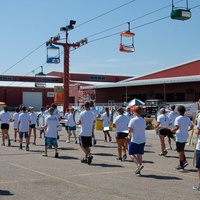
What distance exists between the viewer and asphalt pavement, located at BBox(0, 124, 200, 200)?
7998 mm

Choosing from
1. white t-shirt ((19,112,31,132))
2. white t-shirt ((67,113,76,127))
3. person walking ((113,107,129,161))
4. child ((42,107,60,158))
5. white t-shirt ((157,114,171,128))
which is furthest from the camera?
white t-shirt ((67,113,76,127))

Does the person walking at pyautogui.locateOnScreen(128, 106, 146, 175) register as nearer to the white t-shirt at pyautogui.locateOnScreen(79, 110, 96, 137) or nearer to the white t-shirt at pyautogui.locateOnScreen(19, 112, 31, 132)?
the white t-shirt at pyautogui.locateOnScreen(79, 110, 96, 137)

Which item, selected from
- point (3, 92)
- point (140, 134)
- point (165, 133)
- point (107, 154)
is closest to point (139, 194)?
point (140, 134)

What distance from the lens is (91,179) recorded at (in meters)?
9.70

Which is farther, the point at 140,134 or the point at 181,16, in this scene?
the point at 181,16

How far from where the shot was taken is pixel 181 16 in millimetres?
16594

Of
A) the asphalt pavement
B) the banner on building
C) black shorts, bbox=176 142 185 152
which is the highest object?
the banner on building

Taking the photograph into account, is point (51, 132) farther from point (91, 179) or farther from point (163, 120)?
point (91, 179)

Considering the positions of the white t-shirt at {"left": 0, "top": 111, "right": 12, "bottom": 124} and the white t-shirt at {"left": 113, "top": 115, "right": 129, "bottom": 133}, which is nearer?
the white t-shirt at {"left": 113, "top": 115, "right": 129, "bottom": 133}

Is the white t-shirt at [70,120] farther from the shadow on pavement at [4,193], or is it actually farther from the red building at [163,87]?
the red building at [163,87]

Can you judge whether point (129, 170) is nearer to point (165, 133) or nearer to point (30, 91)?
point (165, 133)

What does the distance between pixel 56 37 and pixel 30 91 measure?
38.7 meters

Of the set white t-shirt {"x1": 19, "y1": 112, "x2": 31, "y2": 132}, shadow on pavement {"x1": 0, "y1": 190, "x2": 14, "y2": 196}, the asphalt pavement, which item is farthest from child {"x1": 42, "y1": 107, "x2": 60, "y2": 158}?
shadow on pavement {"x1": 0, "y1": 190, "x2": 14, "y2": 196}

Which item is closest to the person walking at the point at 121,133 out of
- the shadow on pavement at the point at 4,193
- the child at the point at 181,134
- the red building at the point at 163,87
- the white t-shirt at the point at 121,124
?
the white t-shirt at the point at 121,124
